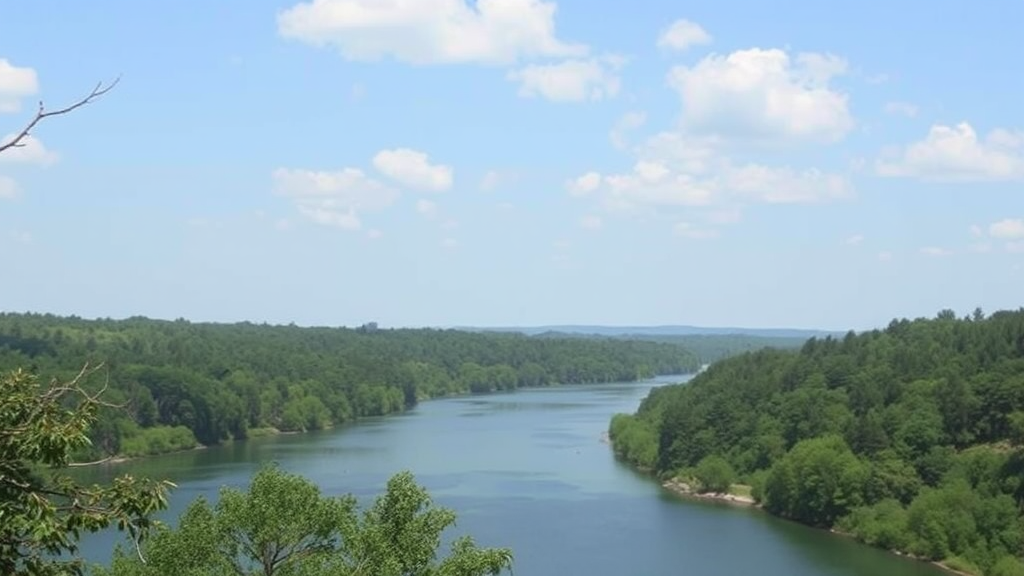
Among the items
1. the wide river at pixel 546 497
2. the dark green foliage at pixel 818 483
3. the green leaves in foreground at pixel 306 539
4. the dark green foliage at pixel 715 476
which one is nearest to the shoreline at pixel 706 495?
the dark green foliage at pixel 715 476

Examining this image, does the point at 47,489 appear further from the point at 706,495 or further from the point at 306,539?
the point at 706,495

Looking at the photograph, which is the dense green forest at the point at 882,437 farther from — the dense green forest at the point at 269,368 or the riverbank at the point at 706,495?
the dense green forest at the point at 269,368

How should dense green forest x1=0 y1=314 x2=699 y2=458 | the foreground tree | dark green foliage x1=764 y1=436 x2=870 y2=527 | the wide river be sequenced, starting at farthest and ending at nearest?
dense green forest x1=0 y1=314 x2=699 y2=458, dark green foliage x1=764 y1=436 x2=870 y2=527, the wide river, the foreground tree

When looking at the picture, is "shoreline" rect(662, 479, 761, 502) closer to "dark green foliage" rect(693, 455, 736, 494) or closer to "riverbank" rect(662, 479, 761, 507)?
"riverbank" rect(662, 479, 761, 507)

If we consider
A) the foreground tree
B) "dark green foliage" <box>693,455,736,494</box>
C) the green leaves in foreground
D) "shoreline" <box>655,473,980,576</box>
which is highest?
the foreground tree

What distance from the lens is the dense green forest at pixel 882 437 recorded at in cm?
3856

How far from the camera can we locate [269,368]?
3718 inches

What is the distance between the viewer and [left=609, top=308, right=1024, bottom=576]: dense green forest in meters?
38.6

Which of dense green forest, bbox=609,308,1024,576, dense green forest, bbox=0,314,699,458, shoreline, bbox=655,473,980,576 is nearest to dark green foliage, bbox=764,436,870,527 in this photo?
dense green forest, bbox=609,308,1024,576

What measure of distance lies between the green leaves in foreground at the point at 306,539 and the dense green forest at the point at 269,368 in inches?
594

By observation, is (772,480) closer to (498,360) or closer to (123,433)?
(123,433)

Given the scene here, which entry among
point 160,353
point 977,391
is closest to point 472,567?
point 977,391

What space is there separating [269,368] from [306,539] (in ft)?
276

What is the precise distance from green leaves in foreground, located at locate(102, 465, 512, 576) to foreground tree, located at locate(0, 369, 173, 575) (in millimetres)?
5661
